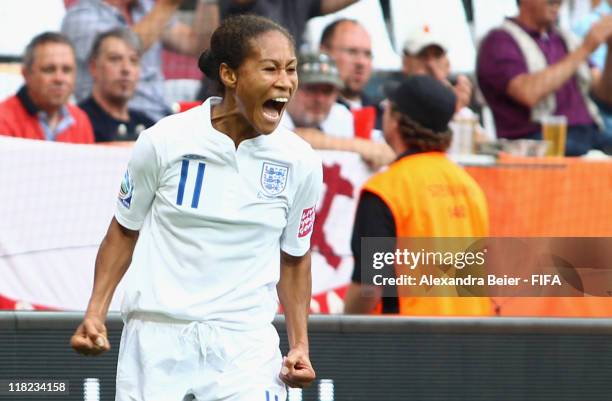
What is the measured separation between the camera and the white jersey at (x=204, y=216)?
3828 mm

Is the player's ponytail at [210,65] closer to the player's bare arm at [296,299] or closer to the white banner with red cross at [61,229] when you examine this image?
the player's bare arm at [296,299]

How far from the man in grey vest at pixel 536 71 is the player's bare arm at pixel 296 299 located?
2957 millimetres

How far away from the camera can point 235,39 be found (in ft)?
12.6

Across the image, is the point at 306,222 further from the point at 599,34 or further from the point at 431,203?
the point at 599,34

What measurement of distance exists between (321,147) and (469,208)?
1060 millimetres

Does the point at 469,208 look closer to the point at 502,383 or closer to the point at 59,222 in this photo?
the point at 502,383

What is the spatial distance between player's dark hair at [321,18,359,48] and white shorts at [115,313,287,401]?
3.04 m

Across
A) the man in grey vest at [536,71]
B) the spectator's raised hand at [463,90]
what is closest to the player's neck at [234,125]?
the spectator's raised hand at [463,90]

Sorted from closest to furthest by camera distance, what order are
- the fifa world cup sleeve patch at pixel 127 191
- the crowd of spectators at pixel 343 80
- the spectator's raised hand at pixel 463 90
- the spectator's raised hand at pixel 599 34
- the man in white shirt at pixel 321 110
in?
1. the fifa world cup sleeve patch at pixel 127 191
2. the crowd of spectators at pixel 343 80
3. the man in white shirt at pixel 321 110
4. the spectator's raised hand at pixel 463 90
5. the spectator's raised hand at pixel 599 34

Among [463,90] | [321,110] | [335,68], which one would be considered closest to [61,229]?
[321,110]

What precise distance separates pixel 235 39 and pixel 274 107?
0.23 meters

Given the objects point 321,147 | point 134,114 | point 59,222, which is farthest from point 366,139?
point 59,222

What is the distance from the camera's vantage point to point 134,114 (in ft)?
21.0

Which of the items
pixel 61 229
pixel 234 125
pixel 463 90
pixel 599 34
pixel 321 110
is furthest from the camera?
pixel 599 34
